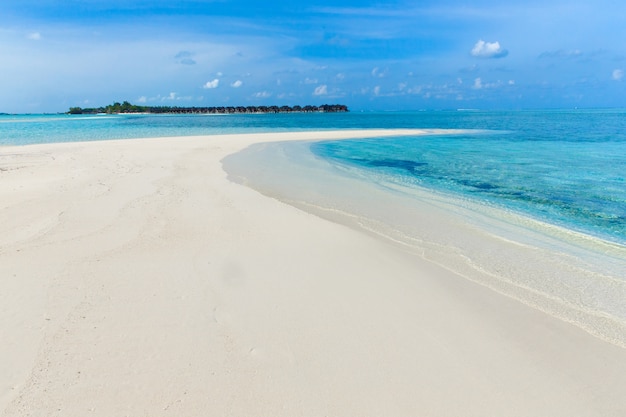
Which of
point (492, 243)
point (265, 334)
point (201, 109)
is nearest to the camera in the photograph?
point (265, 334)

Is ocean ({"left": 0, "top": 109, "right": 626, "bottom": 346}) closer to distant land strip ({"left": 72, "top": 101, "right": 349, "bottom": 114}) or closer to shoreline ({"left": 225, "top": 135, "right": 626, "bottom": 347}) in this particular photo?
shoreline ({"left": 225, "top": 135, "right": 626, "bottom": 347})

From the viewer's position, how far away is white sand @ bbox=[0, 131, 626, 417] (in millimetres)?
3498

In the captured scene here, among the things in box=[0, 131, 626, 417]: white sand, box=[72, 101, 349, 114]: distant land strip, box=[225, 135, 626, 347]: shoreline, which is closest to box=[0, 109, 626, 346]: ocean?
box=[225, 135, 626, 347]: shoreline

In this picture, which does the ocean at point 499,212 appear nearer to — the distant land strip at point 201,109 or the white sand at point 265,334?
the white sand at point 265,334

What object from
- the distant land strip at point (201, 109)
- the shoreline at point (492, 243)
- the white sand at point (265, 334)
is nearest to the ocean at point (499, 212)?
the shoreline at point (492, 243)

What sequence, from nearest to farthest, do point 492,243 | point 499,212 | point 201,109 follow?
point 492,243, point 499,212, point 201,109

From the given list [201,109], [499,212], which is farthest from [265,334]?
[201,109]

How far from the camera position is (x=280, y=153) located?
24.6 m

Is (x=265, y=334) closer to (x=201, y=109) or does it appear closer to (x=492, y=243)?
(x=492, y=243)

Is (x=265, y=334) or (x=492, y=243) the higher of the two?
(x=265, y=334)

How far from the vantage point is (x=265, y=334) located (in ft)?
14.7

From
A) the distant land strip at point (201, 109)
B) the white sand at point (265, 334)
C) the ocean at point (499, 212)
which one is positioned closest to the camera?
the white sand at point (265, 334)

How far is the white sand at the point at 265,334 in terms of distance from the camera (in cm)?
350

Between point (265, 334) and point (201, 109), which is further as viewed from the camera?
point (201, 109)
